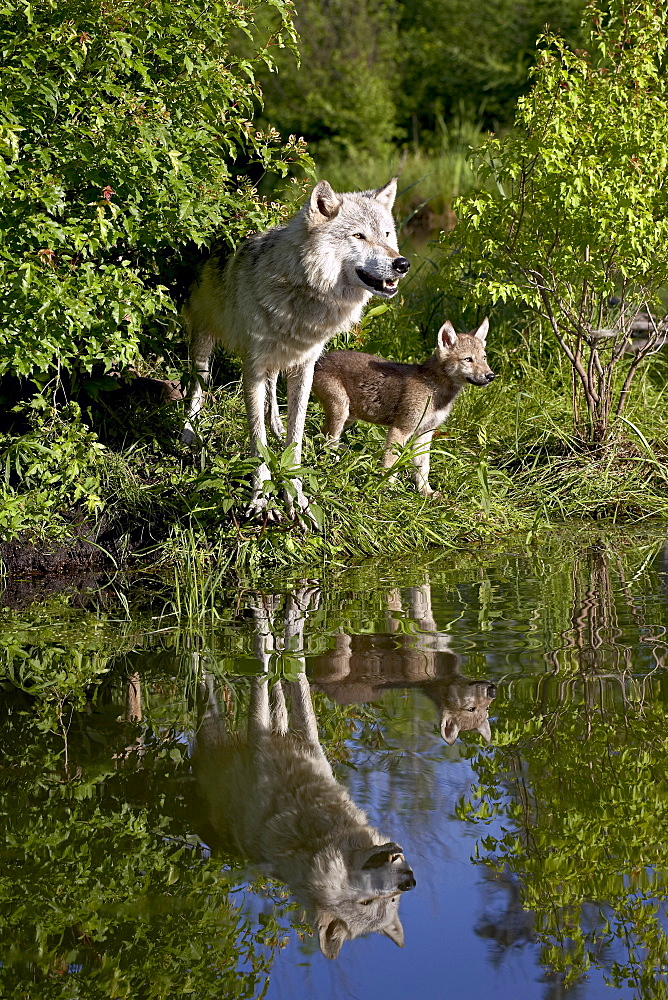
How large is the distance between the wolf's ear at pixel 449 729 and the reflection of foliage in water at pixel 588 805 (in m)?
0.17

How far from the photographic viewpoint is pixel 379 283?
21.7 feet

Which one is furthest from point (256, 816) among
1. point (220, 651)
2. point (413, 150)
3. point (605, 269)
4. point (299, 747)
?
point (413, 150)

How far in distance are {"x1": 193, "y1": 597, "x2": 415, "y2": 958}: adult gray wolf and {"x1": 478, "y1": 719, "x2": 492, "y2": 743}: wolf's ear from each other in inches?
23.5

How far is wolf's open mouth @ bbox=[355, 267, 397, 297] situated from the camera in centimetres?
660

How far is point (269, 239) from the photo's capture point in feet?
23.7

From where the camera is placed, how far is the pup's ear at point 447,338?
26.7 feet

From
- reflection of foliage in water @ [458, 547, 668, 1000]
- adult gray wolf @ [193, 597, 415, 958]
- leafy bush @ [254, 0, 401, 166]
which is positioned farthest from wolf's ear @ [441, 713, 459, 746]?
leafy bush @ [254, 0, 401, 166]

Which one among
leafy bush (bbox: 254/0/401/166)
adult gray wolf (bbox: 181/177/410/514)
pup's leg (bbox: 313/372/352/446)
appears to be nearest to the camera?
adult gray wolf (bbox: 181/177/410/514)

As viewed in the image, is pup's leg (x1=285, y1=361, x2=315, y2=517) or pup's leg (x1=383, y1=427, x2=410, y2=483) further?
pup's leg (x1=383, y1=427, x2=410, y2=483)

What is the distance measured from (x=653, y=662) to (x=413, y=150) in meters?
19.9

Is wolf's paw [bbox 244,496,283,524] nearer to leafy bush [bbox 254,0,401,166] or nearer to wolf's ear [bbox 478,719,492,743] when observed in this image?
wolf's ear [bbox 478,719,492,743]

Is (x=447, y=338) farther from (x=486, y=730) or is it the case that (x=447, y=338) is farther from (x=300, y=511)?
(x=486, y=730)

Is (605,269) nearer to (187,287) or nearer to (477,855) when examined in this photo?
(187,287)

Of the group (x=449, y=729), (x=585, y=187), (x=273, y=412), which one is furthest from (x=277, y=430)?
(x=449, y=729)
